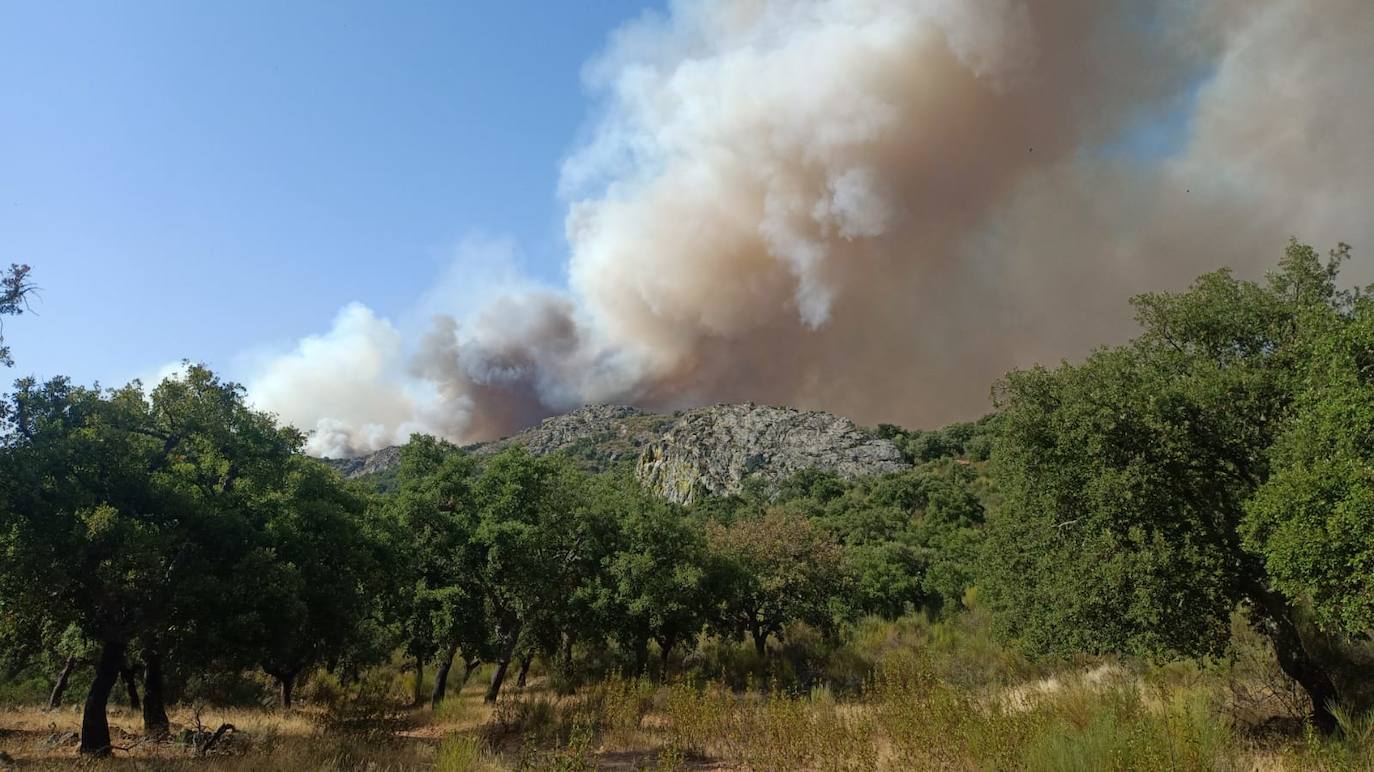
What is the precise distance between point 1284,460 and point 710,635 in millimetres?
26993

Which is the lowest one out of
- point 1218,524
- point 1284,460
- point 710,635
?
point 710,635

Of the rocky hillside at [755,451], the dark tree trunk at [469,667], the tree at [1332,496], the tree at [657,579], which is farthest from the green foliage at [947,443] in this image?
the tree at [1332,496]

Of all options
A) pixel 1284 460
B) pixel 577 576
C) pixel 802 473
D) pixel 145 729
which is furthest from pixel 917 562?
pixel 802 473

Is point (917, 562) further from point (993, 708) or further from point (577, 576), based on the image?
point (993, 708)

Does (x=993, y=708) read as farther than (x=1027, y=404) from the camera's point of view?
No

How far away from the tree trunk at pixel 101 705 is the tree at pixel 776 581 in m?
23.8

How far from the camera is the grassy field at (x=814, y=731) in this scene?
340 inches

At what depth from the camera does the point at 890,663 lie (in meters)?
17.3

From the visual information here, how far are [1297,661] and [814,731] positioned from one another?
10.5m

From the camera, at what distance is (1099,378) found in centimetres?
1497

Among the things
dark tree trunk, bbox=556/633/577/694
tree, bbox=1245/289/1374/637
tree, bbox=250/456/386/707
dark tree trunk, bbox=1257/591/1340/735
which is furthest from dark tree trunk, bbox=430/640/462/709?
dark tree trunk, bbox=1257/591/1340/735

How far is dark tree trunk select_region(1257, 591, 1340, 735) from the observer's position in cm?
1250

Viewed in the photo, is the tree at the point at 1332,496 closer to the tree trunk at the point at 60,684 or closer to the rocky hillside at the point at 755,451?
the tree trunk at the point at 60,684

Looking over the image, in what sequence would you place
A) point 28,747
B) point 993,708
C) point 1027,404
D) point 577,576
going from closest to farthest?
1. point 993,708
2. point 28,747
3. point 1027,404
4. point 577,576
